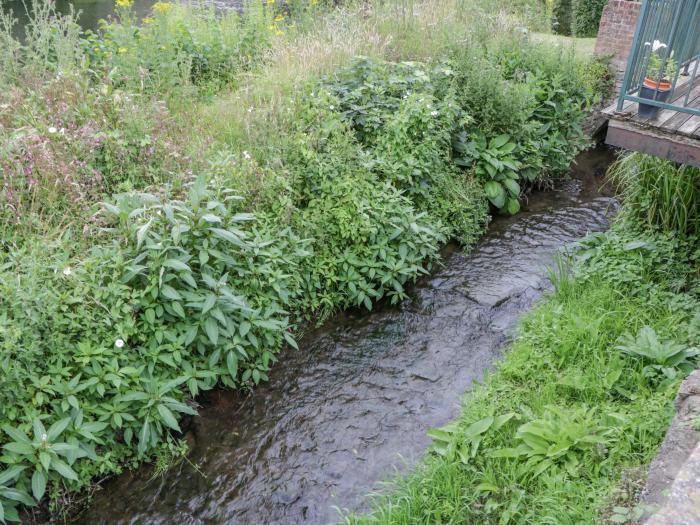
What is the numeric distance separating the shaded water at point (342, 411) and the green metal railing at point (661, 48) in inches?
86.5

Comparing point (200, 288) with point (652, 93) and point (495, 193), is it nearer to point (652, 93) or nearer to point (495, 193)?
point (652, 93)

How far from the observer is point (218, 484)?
13.6 ft

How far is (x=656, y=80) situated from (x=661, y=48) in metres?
0.42

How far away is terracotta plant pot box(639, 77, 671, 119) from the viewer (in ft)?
15.4

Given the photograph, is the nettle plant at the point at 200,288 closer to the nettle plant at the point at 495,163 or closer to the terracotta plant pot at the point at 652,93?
the terracotta plant pot at the point at 652,93

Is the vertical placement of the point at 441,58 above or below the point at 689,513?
above

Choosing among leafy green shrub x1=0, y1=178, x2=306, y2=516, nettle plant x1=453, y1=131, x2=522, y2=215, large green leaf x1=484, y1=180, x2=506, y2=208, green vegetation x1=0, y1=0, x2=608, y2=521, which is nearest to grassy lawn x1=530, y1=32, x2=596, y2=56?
green vegetation x1=0, y1=0, x2=608, y2=521

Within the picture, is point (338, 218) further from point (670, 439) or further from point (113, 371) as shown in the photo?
point (670, 439)

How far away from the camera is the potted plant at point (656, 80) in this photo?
463 cm

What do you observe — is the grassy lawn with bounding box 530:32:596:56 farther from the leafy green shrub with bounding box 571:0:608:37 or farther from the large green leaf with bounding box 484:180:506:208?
the large green leaf with bounding box 484:180:506:208

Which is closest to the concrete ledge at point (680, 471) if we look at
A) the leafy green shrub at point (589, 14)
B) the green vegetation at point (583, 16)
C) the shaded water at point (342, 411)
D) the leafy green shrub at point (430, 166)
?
the shaded water at point (342, 411)

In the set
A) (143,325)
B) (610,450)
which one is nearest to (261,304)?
(143,325)

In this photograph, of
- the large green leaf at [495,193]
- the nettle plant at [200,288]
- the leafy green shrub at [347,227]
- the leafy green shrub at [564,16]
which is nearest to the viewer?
the nettle plant at [200,288]

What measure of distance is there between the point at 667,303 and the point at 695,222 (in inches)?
48.5
